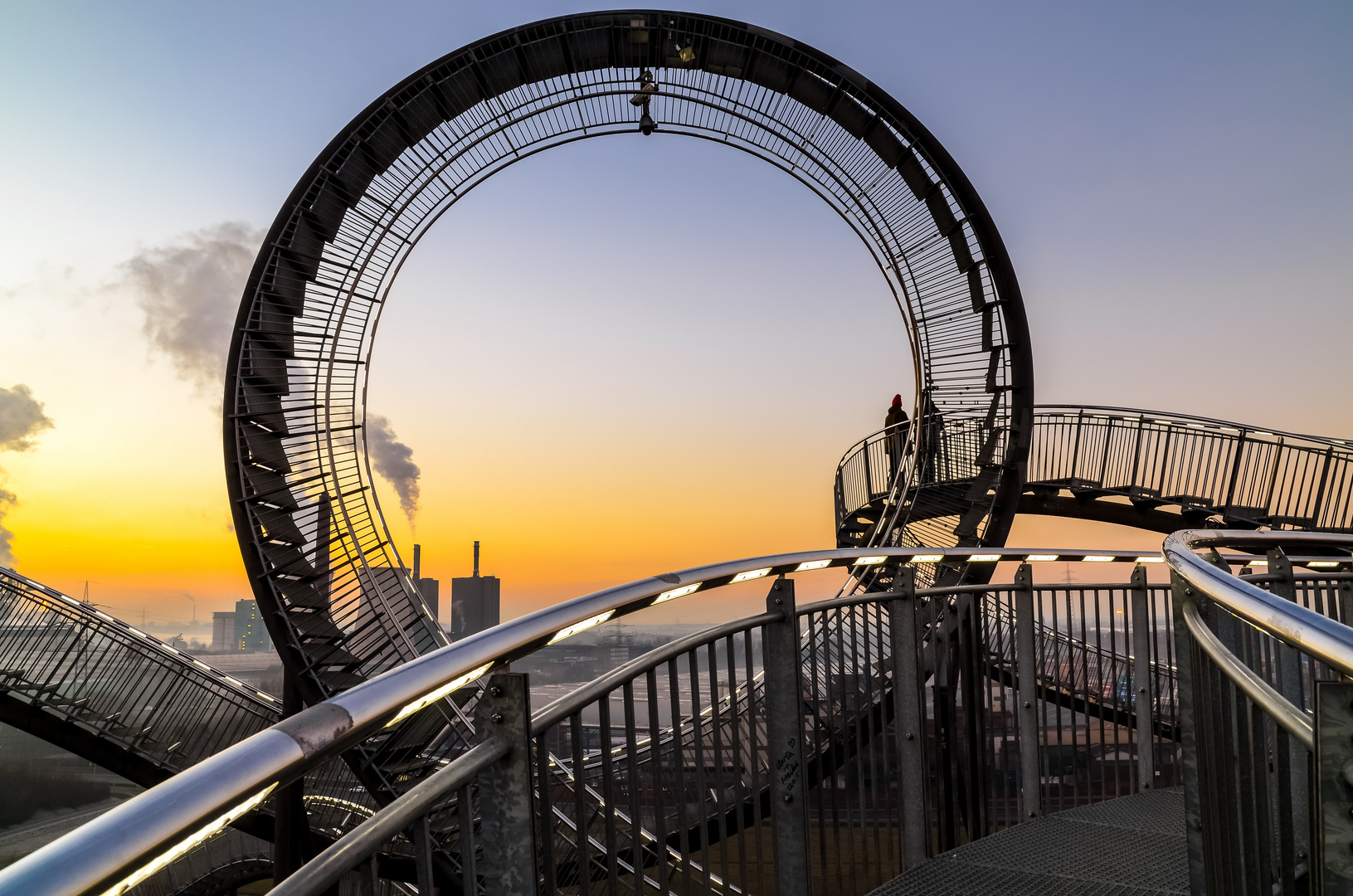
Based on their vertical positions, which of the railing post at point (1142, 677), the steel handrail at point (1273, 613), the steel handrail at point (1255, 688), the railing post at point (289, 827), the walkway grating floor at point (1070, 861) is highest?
the steel handrail at point (1273, 613)

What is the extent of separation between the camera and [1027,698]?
14.9 feet

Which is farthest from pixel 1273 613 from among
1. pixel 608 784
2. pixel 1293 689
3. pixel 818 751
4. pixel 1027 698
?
pixel 1027 698

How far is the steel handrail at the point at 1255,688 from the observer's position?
1.34 meters

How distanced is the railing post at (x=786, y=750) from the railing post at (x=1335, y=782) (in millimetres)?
1832

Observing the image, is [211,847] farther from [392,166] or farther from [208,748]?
[392,166]

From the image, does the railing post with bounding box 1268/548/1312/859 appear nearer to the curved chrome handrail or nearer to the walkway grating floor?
the walkway grating floor

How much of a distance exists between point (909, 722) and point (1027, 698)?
1.20 m

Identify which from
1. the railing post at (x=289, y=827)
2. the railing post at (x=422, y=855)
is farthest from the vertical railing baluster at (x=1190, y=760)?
the railing post at (x=289, y=827)

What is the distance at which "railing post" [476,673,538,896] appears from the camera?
1528 millimetres

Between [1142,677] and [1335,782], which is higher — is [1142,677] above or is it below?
below

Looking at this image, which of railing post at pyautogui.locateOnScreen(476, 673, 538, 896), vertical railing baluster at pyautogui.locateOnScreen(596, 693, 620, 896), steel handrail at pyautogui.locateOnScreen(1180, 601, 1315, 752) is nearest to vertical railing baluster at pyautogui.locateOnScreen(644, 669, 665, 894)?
vertical railing baluster at pyautogui.locateOnScreen(596, 693, 620, 896)

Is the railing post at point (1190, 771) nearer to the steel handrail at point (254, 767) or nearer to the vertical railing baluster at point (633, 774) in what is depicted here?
the vertical railing baluster at point (633, 774)

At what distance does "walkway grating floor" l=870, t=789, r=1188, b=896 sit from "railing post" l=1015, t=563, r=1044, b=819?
129 mm

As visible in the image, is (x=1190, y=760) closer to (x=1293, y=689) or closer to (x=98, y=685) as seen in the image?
(x=1293, y=689)
